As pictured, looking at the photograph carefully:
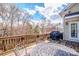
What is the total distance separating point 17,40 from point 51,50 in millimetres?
487

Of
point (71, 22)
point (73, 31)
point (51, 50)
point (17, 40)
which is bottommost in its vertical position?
point (51, 50)

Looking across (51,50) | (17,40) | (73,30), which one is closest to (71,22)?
(73,30)

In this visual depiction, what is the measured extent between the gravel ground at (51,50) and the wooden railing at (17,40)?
11cm

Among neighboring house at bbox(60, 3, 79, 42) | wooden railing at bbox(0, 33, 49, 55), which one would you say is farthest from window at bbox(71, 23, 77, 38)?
wooden railing at bbox(0, 33, 49, 55)

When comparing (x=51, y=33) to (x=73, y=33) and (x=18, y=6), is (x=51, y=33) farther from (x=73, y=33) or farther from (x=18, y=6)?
(x=18, y=6)

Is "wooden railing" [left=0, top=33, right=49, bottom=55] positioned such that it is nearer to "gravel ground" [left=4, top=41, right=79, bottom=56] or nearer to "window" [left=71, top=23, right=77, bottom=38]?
"gravel ground" [left=4, top=41, right=79, bottom=56]

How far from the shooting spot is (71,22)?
2.43 m

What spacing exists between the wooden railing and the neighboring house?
29 cm

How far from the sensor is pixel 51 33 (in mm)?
2436

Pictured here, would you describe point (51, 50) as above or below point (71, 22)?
below

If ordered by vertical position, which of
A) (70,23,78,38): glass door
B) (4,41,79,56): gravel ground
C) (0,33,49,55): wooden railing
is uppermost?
(70,23,78,38): glass door

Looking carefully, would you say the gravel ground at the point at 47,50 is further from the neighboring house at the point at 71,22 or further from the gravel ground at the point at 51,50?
the neighboring house at the point at 71,22

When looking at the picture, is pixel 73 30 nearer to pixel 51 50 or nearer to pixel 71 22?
pixel 71 22

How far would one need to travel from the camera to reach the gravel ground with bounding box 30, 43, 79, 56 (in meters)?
2.40
